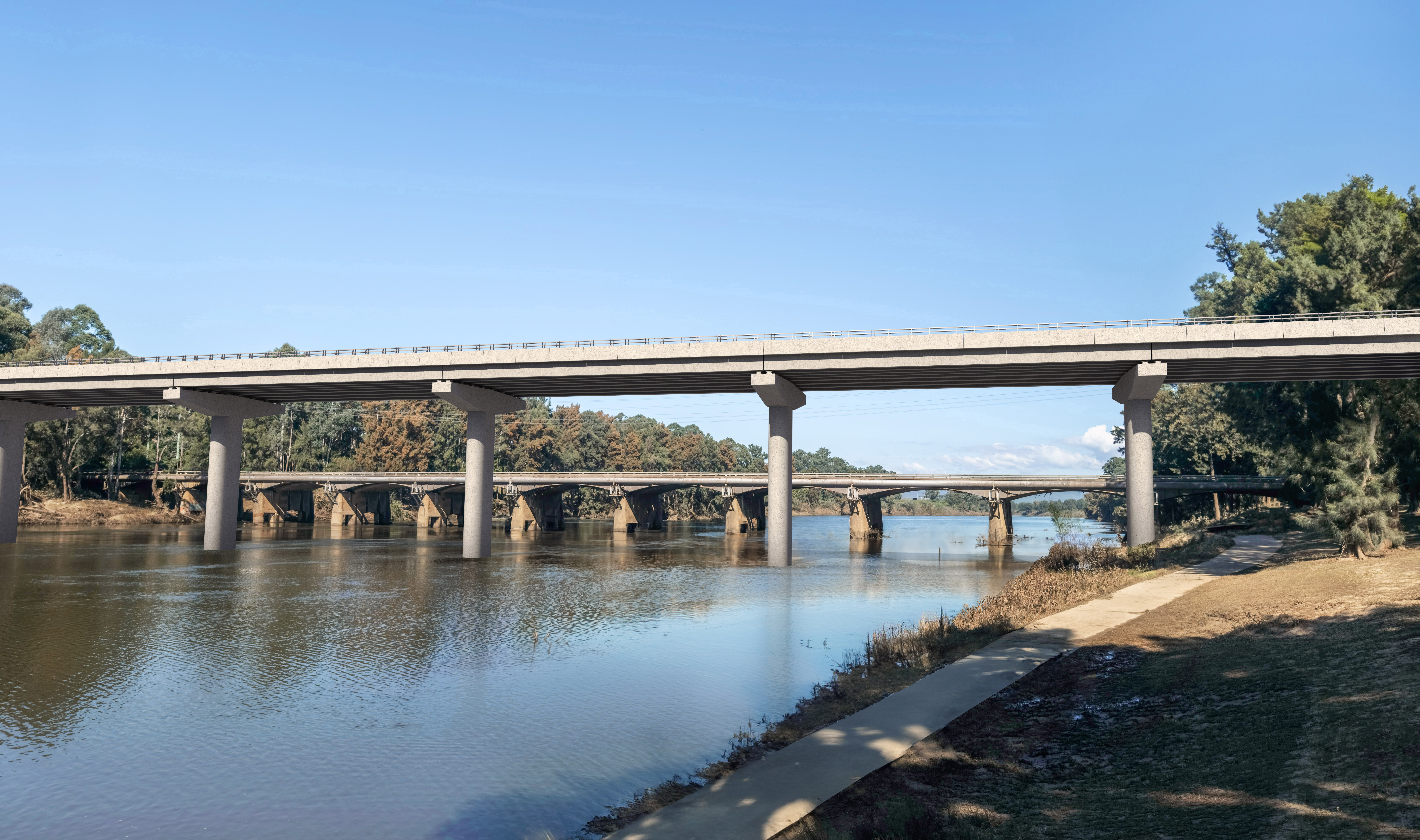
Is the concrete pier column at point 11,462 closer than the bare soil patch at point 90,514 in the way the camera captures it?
Yes

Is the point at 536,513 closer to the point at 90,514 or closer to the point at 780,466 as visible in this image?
the point at 90,514

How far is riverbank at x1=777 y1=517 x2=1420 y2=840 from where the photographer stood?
8.45 m

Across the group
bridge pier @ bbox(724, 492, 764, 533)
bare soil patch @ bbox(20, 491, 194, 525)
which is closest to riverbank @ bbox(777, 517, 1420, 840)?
bridge pier @ bbox(724, 492, 764, 533)

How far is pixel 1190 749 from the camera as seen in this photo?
36.1ft

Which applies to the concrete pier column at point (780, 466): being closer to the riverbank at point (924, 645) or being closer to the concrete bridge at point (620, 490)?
the riverbank at point (924, 645)

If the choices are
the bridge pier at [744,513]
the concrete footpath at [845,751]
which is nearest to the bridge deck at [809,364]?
the concrete footpath at [845,751]

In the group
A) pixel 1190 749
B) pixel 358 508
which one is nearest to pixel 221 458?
pixel 358 508

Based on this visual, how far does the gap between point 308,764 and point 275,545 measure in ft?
205

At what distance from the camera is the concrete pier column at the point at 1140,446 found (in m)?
44.7

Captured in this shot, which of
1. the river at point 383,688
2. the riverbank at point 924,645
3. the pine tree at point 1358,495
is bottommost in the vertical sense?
the river at point 383,688

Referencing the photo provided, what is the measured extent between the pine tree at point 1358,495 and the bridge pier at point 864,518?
63906 mm

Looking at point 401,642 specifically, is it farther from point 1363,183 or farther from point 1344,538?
point 1363,183

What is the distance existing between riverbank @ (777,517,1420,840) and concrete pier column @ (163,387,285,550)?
61.2 meters

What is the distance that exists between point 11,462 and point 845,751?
259 feet
